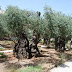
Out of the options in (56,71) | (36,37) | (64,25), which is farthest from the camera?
(36,37)

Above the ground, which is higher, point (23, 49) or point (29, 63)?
point (23, 49)

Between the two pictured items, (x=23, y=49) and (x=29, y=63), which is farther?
(x=23, y=49)

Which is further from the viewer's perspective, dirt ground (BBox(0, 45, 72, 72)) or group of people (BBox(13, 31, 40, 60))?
group of people (BBox(13, 31, 40, 60))

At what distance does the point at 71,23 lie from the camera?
10.4 metres

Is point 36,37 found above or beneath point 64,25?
beneath

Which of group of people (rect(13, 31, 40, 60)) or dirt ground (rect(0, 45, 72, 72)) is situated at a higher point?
group of people (rect(13, 31, 40, 60))

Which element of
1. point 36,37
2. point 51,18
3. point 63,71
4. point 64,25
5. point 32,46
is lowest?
point 63,71

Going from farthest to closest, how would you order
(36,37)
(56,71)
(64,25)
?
(36,37) < (64,25) < (56,71)

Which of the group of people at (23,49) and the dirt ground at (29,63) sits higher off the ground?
the group of people at (23,49)

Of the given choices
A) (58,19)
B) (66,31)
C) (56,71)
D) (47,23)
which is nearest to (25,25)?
(47,23)

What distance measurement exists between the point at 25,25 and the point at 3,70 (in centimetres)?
398

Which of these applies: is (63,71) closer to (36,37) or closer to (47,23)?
(47,23)

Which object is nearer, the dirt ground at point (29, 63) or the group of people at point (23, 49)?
the dirt ground at point (29, 63)

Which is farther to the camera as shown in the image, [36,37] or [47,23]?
[36,37]
